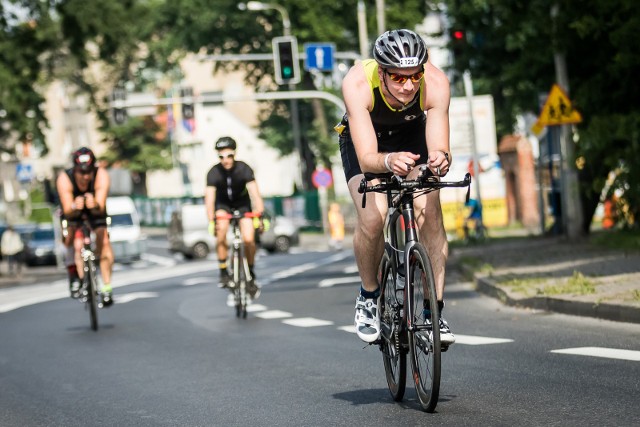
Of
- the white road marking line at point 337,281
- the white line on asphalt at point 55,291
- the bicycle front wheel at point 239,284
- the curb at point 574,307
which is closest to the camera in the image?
the curb at point 574,307

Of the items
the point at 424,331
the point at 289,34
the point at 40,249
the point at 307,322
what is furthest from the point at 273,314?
the point at 289,34

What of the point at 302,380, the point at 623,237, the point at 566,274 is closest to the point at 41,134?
the point at 623,237

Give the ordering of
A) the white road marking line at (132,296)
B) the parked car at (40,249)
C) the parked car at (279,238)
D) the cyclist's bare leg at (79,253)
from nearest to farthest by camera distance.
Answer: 1. the cyclist's bare leg at (79,253)
2. the white road marking line at (132,296)
3. the parked car at (279,238)
4. the parked car at (40,249)

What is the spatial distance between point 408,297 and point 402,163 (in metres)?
0.72

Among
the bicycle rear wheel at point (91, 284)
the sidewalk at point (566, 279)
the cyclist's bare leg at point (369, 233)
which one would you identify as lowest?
the sidewalk at point (566, 279)

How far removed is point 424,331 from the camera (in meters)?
7.01

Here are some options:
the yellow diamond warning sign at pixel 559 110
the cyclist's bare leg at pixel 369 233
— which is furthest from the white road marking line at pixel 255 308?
the cyclist's bare leg at pixel 369 233

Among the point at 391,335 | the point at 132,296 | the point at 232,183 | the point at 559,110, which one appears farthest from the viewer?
the point at 132,296

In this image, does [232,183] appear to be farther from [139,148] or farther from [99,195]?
[139,148]

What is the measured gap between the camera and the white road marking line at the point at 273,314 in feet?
51.7

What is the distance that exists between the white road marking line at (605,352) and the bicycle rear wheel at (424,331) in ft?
6.58

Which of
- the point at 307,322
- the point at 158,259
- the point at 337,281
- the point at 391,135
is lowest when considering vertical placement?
the point at 158,259

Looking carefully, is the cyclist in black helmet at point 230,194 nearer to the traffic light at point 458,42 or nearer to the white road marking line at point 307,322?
the white road marking line at point 307,322

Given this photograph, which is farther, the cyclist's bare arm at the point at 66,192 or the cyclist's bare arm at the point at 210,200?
the cyclist's bare arm at the point at 210,200
